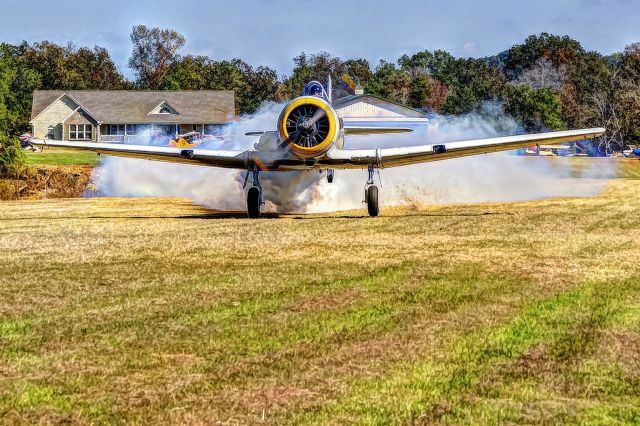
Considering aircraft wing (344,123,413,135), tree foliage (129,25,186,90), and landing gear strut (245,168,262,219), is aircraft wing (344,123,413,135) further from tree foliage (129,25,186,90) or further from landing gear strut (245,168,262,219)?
tree foliage (129,25,186,90)

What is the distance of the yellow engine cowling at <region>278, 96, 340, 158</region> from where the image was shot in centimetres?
2072

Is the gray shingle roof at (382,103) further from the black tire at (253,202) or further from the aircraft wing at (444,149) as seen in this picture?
the black tire at (253,202)

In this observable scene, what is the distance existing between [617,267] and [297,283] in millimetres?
4398

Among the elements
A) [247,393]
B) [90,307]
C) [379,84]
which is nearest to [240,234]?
[90,307]

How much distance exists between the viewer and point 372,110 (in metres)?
82.3

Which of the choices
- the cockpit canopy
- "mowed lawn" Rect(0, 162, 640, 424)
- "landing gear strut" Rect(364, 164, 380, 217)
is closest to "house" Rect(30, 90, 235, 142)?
the cockpit canopy

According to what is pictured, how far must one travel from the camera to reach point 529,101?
270 ft

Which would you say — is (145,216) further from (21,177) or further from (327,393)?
(21,177)

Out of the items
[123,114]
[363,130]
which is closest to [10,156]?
[363,130]

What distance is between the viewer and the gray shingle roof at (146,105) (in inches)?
3398

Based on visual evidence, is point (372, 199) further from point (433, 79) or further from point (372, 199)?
point (433, 79)

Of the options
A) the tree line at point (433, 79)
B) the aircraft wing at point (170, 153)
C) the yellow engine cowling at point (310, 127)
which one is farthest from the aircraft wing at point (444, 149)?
the tree line at point (433, 79)

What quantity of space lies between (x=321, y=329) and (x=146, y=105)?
8294 centimetres

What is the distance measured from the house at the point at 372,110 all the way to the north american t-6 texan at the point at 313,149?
5743cm
